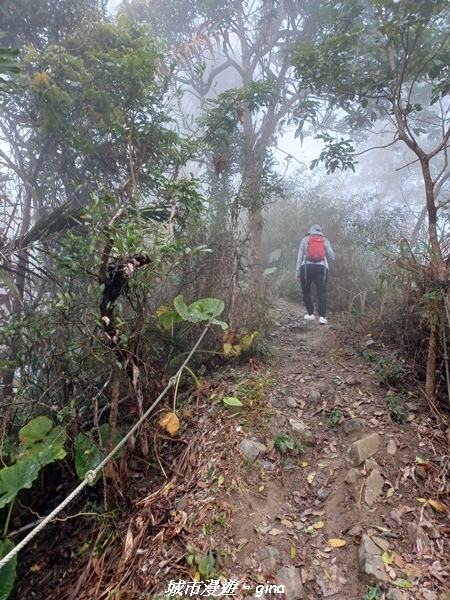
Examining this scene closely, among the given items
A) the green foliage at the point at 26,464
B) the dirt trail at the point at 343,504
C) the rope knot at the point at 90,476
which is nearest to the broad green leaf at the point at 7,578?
the green foliage at the point at 26,464

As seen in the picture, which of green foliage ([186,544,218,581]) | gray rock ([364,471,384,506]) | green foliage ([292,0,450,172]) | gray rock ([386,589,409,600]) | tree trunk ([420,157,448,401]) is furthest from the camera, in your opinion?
green foliage ([292,0,450,172])

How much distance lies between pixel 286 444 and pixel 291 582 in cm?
108

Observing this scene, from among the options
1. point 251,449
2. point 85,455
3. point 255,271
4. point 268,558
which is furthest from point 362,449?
point 255,271

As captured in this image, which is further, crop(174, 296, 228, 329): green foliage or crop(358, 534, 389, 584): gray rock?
crop(174, 296, 228, 329): green foliage

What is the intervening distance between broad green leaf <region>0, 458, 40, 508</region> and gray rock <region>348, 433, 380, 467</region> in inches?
105

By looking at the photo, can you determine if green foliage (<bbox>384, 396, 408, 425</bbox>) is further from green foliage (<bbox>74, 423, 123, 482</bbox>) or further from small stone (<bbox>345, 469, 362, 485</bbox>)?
green foliage (<bbox>74, 423, 123, 482</bbox>)

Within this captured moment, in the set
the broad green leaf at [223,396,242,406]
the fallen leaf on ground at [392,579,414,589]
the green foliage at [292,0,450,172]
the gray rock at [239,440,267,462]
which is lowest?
the fallen leaf on ground at [392,579,414,589]

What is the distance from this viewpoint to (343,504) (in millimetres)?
2682

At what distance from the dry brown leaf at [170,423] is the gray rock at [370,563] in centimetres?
179

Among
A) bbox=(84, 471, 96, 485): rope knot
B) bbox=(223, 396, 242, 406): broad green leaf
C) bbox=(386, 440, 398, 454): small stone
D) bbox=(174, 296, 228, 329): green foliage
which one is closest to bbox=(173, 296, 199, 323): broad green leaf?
bbox=(174, 296, 228, 329): green foliage

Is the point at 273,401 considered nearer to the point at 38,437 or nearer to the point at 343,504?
the point at 343,504

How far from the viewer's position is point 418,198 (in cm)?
2302

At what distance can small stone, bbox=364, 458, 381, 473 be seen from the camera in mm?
2871

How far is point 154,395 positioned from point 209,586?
180cm
